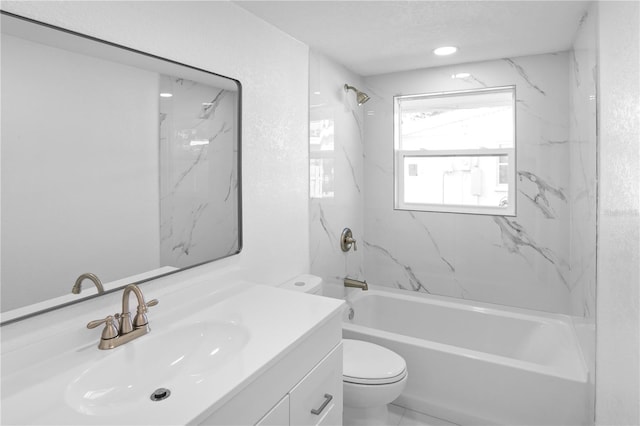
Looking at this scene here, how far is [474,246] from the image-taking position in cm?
290

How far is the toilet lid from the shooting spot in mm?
1935

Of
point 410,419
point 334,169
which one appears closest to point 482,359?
point 410,419

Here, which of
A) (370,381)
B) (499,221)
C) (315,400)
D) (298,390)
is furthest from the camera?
(499,221)

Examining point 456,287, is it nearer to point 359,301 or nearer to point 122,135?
point 359,301

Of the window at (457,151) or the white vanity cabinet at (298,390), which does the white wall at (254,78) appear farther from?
the window at (457,151)

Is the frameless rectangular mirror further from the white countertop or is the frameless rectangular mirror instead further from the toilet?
the toilet

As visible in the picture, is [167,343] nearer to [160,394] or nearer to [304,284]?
[160,394]

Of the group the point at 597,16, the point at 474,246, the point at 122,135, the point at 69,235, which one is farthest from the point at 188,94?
the point at 474,246

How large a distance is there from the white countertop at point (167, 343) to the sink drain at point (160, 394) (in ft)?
0.06

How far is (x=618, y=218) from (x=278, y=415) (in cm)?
137

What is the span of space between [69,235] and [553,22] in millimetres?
2514

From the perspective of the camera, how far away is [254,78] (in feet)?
6.37

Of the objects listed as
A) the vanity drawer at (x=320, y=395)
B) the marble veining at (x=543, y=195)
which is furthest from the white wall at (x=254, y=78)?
the marble veining at (x=543, y=195)

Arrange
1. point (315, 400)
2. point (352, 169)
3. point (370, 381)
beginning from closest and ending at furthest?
point (315, 400) < point (370, 381) < point (352, 169)
